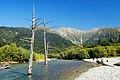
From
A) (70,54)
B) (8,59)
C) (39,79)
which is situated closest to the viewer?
(39,79)

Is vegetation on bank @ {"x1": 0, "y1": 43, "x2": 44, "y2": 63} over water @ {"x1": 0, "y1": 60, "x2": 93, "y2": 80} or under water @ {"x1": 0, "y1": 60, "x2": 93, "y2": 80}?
over

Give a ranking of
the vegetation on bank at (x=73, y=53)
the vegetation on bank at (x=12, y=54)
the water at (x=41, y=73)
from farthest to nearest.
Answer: the vegetation on bank at (x=73, y=53)
the vegetation on bank at (x=12, y=54)
the water at (x=41, y=73)

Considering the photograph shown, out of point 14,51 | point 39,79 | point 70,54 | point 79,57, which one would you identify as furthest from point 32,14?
point 70,54

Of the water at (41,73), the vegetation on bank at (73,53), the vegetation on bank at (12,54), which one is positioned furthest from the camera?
the vegetation on bank at (73,53)

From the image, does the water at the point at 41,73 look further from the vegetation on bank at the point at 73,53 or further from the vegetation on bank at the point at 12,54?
the vegetation on bank at the point at 73,53

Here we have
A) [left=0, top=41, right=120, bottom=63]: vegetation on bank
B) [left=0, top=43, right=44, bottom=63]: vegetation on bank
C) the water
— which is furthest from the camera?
[left=0, top=41, right=120, bottom=63]: vegetation on bank

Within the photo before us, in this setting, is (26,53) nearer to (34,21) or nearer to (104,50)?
(34,21)

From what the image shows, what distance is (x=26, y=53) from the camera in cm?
11406

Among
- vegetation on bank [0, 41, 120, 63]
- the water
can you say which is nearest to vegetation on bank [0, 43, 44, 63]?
vegetation on bank [0, 41, 120, 63]

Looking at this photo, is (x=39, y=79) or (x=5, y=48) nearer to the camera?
(x=39, y=79)

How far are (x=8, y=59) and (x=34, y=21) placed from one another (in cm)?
6491

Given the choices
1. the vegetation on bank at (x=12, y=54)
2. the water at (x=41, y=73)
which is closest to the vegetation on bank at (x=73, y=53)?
the vegetation on bank at (x=12, y=54)

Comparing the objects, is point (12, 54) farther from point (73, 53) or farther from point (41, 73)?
point (73, 53)

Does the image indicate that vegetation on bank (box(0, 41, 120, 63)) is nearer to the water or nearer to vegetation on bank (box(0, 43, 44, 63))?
vegetation on bank (box(0, 43, 44, 63))
